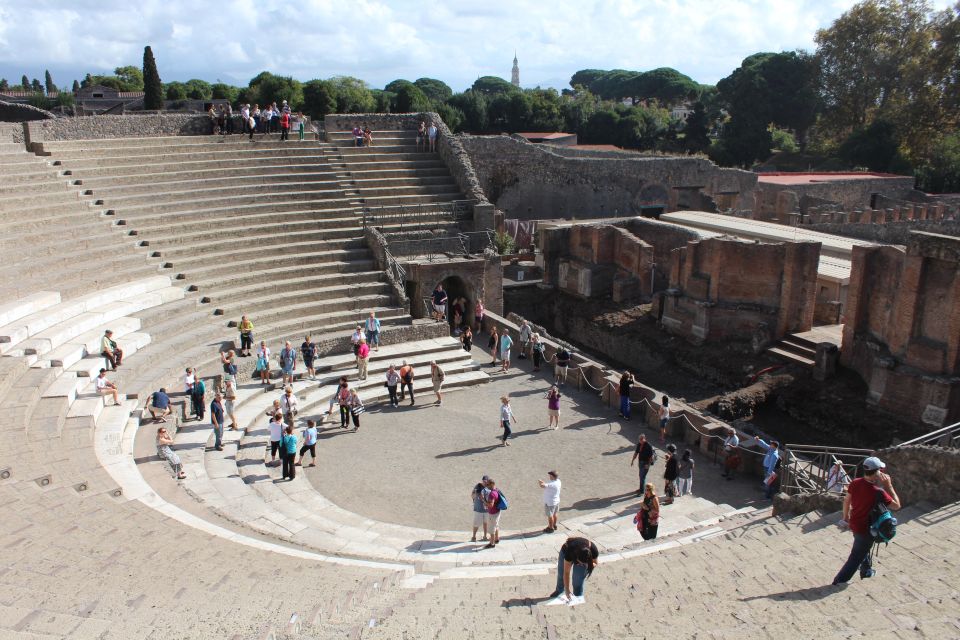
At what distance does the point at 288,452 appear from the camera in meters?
12.5

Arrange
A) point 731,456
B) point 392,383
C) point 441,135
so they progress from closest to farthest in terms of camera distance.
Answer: point 731,456, point 392,383, point 441,135

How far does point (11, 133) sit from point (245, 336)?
1026cm

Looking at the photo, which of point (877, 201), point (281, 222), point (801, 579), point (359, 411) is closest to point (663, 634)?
point (801, 579)

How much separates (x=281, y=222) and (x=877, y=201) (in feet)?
115

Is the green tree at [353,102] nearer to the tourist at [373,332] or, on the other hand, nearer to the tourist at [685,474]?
the tourist at [373,332]

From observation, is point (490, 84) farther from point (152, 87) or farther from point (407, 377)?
point (407, 377)

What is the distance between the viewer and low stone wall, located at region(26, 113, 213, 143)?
2155 centimetres

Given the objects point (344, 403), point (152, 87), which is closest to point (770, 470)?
point (344, 403)

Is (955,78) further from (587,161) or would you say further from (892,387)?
(892,387)

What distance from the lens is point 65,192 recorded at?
19.1 metres

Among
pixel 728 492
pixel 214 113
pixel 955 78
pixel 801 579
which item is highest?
pixel 955 78

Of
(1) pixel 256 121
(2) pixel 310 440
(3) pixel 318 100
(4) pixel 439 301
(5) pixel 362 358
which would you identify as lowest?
(2) pixel 310 440

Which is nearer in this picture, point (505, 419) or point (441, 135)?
point (505, 419)

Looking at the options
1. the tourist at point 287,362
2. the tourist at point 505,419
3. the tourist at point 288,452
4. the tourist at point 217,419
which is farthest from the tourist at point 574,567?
the tourist at point 287,362
